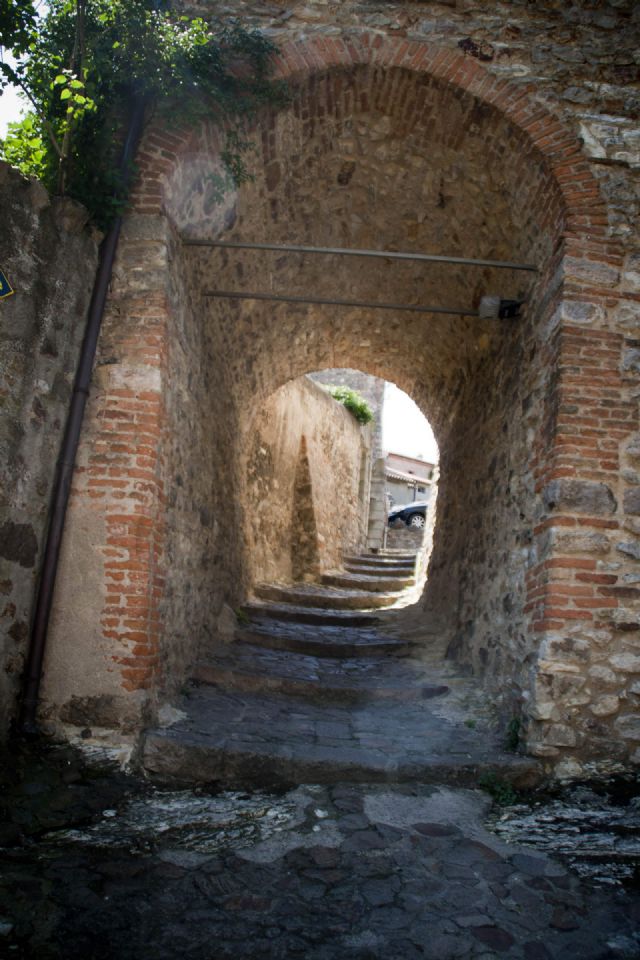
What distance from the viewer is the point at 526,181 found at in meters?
4.61

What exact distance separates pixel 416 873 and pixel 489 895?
1.00 feet

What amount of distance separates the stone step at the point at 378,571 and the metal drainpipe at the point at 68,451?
7505 millimetres

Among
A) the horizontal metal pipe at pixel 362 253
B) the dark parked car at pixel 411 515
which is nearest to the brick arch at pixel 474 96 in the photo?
the horizontal metal pipe at pixel 362 253

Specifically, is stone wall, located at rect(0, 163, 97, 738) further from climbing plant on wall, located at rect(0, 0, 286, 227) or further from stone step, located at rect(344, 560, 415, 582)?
stone step, located at rect(344, 560, 415, 582)

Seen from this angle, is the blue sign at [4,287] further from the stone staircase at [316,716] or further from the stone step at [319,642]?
the stone step at [319,642]

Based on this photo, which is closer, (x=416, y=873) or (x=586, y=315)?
(x=416, y=873)

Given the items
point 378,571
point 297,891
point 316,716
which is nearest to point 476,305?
point 316,716

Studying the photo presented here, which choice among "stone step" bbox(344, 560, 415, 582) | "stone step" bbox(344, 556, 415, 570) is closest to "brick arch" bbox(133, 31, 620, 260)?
"stone step" bbox(344, 560, 415, 582)

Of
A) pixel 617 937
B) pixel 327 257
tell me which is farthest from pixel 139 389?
pixel 617 937

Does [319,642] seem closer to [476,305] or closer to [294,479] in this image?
[476,305]

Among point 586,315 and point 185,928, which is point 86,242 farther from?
point 185,928

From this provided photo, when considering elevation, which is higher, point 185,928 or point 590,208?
point 590,208

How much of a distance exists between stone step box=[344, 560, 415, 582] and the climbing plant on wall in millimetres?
7821

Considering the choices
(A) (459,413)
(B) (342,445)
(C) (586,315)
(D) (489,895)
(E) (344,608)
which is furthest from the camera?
(B) (342,445)
